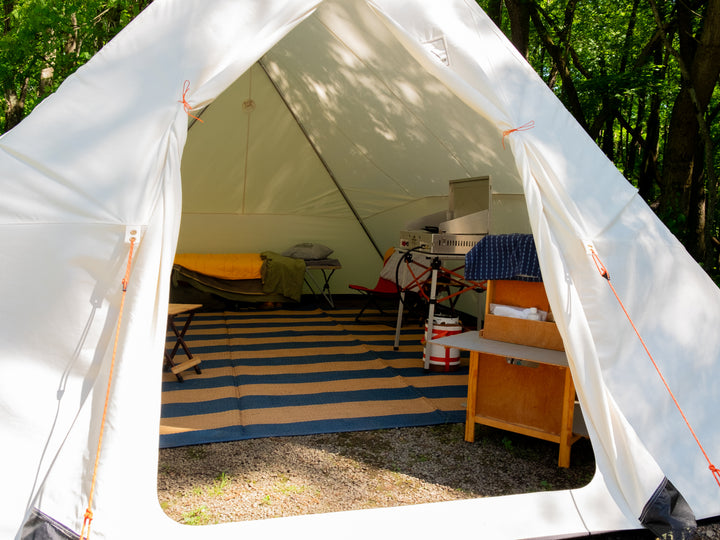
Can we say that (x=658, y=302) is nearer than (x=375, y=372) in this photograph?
Yes

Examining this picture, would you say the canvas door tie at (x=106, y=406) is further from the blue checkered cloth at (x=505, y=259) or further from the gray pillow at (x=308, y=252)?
the gray pillow at (x=308, y=252)

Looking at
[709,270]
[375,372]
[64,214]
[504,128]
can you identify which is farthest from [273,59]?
[709,270]

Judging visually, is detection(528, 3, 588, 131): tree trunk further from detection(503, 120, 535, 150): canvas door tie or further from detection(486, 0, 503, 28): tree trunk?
detection(503, 120, 535, 150): canvas door tie

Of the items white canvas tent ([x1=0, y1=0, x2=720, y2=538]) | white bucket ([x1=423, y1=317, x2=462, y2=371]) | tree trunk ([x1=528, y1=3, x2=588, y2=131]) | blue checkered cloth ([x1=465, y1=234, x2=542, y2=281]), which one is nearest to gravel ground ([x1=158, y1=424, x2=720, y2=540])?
white canvas tent ([x1=0, y1=0, x2=720, y2=538])

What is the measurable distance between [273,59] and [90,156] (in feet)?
10.7

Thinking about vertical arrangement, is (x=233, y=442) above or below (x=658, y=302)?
below

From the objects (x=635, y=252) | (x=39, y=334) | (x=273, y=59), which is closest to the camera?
(x=39, y=334)

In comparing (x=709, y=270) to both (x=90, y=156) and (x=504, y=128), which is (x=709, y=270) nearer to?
(x=504, y=128)

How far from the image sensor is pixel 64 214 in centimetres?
202

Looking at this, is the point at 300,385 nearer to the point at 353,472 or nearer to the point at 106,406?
the point at 353,472

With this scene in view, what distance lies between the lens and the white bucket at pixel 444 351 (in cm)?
405

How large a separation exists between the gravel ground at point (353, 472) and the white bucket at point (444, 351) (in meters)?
1.00

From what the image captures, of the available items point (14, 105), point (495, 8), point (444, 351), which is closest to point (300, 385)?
point (444, 351)

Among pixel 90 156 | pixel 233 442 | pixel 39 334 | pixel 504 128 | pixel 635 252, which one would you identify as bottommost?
pixel 233 442
